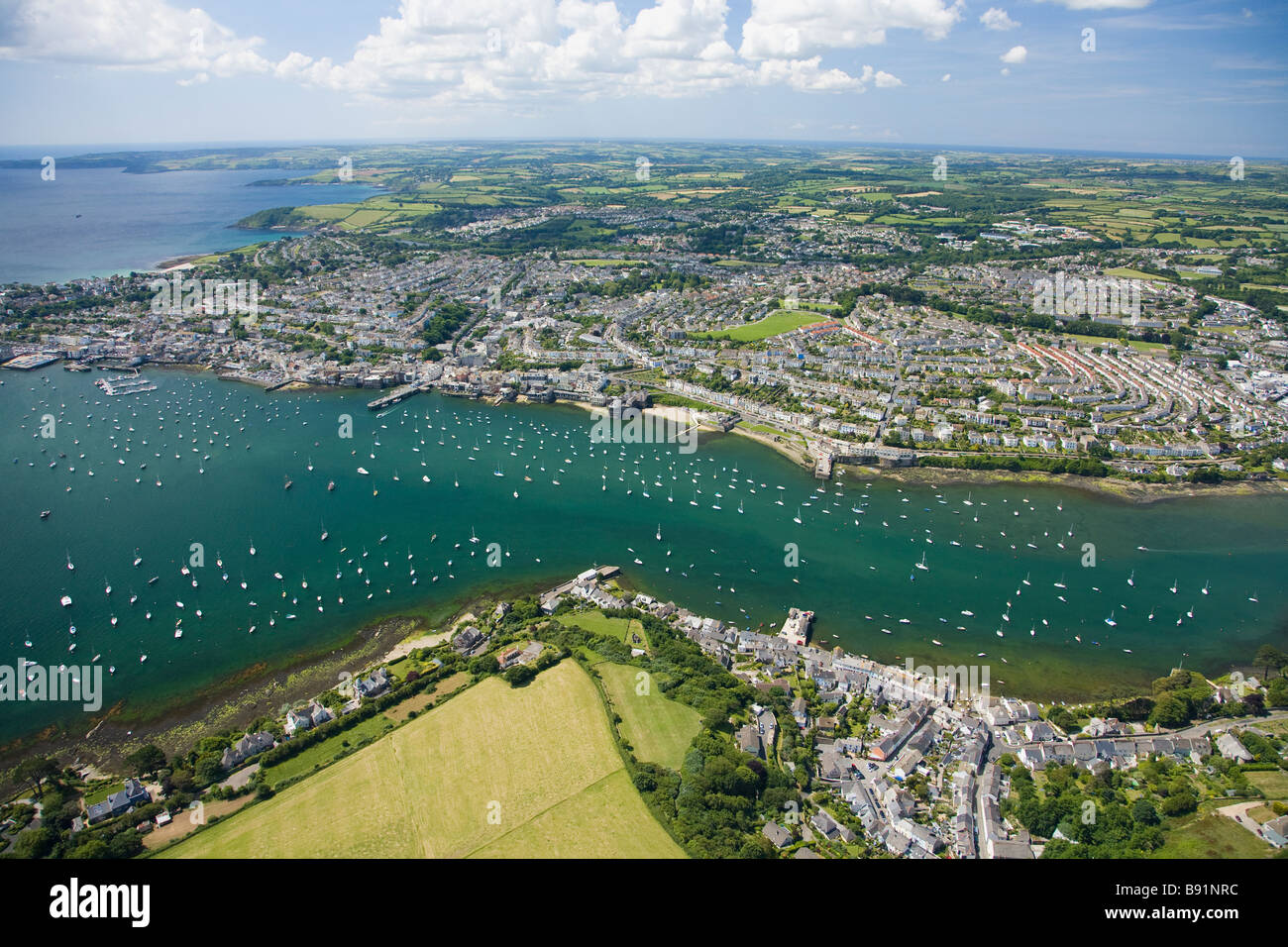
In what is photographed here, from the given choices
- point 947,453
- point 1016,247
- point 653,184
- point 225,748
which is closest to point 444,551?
point 225,748

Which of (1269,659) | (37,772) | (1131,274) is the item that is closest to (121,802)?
(37,772)

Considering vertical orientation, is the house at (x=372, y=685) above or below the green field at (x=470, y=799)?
above

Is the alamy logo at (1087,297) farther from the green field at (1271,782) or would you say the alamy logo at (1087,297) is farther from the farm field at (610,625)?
the farm field at (610,625)

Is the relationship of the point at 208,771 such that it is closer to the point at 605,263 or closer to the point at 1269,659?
the point at 1269,659

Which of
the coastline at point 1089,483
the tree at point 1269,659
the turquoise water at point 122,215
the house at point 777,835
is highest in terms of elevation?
the turquoise water at point 122,215

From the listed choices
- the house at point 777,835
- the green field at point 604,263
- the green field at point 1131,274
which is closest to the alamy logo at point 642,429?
the house at point 777,835

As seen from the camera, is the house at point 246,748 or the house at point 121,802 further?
the house at point 246,748
